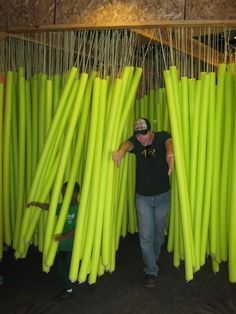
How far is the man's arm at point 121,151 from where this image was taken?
9.02 ft

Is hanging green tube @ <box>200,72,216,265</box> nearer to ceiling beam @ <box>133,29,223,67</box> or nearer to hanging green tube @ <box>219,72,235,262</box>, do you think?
hanging green tube @ <box>219,72,235,262</box>

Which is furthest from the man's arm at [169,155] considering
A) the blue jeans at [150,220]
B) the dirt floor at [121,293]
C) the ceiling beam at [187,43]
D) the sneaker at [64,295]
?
the sneaker at [64,295]

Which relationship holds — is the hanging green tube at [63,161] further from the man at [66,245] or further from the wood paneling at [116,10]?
the wood paneling at [116,10]

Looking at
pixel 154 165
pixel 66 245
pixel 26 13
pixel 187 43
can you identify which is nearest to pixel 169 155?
pixel 154 165

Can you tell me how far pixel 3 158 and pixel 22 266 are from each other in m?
1.20

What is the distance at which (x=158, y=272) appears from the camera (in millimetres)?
3457

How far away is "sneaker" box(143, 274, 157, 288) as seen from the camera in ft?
10.4

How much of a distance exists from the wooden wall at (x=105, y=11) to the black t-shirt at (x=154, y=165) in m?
1.09

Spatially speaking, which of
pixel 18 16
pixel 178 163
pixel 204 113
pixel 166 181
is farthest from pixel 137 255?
pixel 18 16

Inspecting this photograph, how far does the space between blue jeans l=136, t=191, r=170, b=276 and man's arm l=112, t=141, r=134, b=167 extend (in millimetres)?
520

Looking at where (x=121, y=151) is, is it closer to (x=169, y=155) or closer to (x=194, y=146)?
(x=169, y=155)

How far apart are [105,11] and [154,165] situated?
1485mm

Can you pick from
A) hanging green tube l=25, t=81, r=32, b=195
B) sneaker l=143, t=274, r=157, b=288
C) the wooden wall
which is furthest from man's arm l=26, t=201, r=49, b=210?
the wooden wall

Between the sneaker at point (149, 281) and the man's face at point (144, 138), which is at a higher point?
the man's face at point (144, 138)
